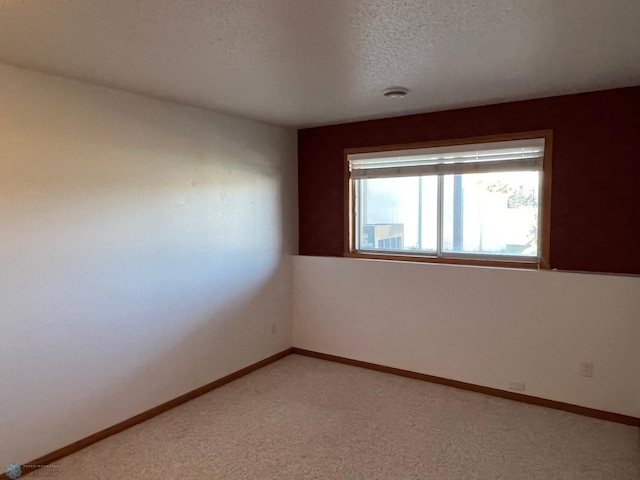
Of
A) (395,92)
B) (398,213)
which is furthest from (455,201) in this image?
(395,92)

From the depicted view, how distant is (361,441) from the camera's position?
296cm

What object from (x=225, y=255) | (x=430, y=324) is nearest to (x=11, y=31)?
(x=225, y=255)

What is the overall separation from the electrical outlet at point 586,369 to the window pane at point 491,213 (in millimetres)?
858

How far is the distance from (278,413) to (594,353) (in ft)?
7.60

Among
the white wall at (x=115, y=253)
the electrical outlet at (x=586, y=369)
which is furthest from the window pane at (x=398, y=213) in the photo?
the electrical outlet at (x=586, y=369)

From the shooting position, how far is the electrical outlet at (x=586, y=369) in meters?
3.27

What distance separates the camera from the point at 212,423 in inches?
127

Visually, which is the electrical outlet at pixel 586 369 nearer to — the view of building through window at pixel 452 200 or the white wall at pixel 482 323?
the white wall at pixel 482 323

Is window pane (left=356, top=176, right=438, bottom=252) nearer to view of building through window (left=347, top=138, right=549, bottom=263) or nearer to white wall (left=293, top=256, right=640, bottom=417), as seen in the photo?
view of building through window (left=347, top=138, right=549, bottom=263)

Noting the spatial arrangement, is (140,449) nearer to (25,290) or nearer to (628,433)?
(25,290)

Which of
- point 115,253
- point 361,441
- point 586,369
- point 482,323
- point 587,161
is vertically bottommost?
point 361,441

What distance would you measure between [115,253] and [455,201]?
2.71 m

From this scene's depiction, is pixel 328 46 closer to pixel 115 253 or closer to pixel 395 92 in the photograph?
pixel 395 92

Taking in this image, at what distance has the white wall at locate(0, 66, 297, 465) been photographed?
2.58 m
